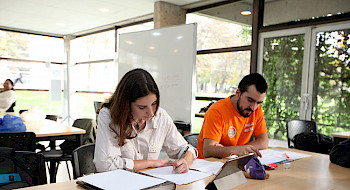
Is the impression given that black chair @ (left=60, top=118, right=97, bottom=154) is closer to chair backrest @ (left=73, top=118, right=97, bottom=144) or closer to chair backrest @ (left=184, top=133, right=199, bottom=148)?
chair backrest @ (left=73, top=118, right=97, bottom=144)

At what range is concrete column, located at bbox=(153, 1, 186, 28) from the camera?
17.9 ft

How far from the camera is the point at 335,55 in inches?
152

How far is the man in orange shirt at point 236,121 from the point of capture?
202 cm

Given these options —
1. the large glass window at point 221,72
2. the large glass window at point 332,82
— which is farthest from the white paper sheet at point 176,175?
the large glass window at point 221,72

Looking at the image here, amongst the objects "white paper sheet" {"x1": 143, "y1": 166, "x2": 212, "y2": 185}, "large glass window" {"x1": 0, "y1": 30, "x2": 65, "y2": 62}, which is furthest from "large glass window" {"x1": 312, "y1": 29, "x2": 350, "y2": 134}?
"large glass window" {"x1": 0, "y1": 30, "x2": 65, "y2": 62}

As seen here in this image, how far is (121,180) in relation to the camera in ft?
3.83

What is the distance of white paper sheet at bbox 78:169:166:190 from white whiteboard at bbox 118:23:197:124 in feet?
10.8

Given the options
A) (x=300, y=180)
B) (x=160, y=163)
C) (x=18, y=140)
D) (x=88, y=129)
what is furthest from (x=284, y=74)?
(x=18, y=140)

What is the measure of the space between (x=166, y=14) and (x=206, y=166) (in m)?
4.41

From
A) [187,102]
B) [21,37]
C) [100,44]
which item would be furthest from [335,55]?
[21,37]

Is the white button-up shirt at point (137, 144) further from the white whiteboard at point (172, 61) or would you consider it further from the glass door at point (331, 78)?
the glass door at point (331, 78)

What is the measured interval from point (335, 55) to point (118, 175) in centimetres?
363

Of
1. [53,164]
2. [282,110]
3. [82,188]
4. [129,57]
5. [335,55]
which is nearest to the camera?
[82,188]

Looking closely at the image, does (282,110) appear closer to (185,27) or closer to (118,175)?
→ (185,27)
